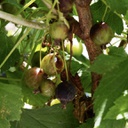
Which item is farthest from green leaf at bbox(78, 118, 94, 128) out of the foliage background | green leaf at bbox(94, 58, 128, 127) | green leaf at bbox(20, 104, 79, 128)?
green leaf at bbox(94, 58, 128, 127)

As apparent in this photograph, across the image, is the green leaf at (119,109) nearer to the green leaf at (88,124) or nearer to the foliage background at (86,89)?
the foliage background at (86,89)

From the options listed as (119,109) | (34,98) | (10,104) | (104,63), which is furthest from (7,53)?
(119,109)

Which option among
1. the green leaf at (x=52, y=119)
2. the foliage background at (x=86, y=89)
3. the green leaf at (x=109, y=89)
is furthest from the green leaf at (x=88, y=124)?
A: the green leaf at (x=109, y=89)

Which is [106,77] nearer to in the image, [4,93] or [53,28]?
[53,28]

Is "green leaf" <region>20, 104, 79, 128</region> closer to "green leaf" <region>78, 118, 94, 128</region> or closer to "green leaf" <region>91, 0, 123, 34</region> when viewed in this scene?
"green leaf" <region>78, 118, 94, 128</region>

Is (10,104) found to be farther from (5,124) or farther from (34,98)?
(34,98)
